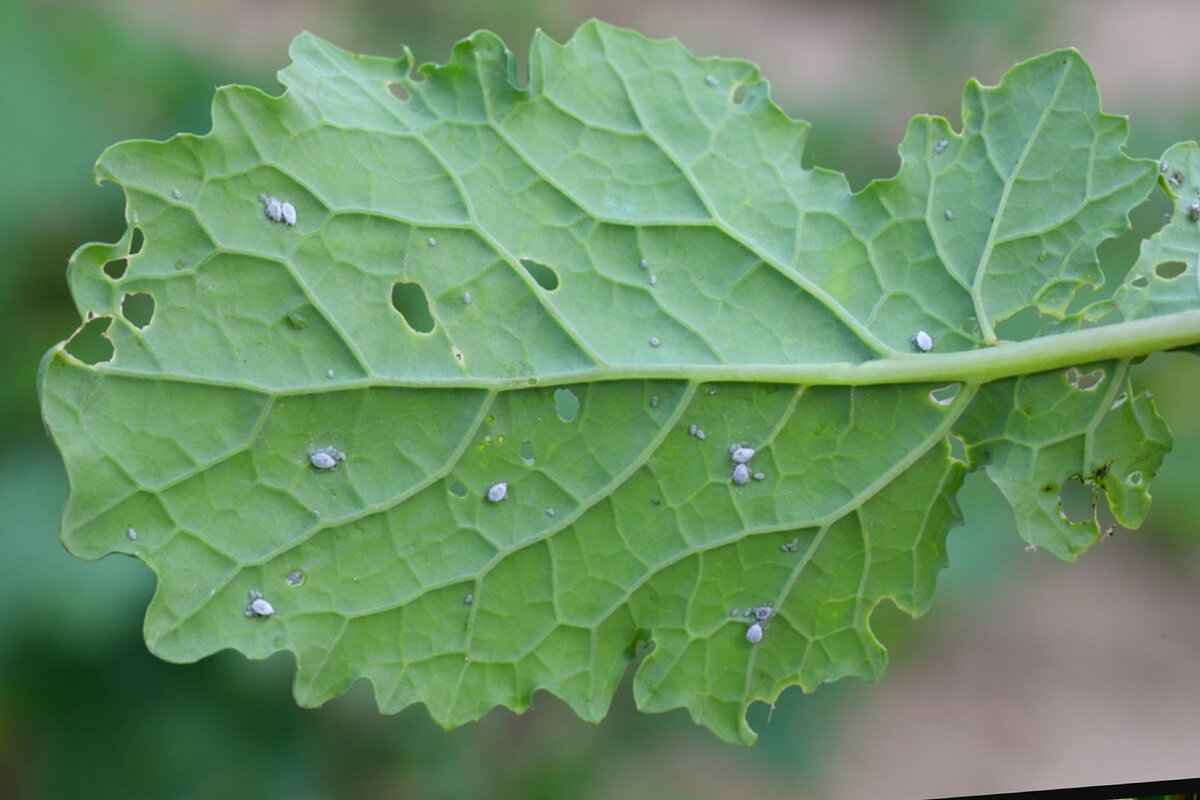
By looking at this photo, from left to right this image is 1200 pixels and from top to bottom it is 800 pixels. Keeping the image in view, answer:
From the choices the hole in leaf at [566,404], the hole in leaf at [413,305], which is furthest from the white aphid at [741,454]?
the hole in leaf at [413,305]

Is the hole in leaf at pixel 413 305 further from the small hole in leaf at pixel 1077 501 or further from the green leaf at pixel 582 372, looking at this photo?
the small hole in leaf at pixel 1077 501

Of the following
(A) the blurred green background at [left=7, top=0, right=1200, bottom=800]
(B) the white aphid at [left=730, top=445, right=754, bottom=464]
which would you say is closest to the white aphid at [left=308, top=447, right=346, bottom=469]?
(B) the white aphid at [left=730, top=445, right=754, bottom=464]

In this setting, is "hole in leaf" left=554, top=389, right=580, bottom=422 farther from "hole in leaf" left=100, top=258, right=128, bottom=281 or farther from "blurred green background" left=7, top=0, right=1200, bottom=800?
"blurred green background" left=7, top=0, right=1200, bottom=800

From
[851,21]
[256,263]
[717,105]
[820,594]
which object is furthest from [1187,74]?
[256,263]

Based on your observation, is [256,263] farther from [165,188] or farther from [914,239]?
[914,239]

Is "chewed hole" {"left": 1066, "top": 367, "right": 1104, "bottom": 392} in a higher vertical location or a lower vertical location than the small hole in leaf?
higher

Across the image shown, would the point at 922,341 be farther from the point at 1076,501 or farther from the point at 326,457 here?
the point at 1076,501
